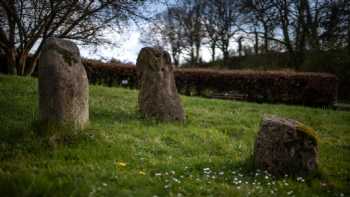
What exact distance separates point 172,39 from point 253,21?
42.5 feet

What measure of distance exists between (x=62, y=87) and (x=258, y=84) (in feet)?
43.8

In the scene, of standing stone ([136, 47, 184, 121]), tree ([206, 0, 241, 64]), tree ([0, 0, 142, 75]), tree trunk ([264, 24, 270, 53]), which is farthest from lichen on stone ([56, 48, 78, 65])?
tree ([206, 0, 241, 64])

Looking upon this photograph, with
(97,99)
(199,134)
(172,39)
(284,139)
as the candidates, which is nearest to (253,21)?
(172,39)

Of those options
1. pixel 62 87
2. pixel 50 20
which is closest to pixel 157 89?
pixel 62 87

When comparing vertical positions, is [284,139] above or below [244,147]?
above

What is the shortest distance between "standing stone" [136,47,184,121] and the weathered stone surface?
391cm

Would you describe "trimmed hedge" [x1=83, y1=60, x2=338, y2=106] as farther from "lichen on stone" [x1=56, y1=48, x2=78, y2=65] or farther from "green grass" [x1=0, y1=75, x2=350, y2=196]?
"lichen on stone" [x1=56, y1=48, x2=78, y2=65]

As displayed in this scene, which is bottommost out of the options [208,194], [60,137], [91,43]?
[208,194]

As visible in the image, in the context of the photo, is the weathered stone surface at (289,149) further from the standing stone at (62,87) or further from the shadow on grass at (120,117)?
the shadow on grass at (120,117)

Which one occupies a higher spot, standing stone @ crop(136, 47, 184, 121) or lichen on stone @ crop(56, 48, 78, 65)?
lichen on stone @ crop(56, 48, 78, 65)

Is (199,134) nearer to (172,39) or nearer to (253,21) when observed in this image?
(253,21)

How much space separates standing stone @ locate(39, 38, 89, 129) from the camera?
22.3 ft

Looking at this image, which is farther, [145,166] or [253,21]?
[253,21]

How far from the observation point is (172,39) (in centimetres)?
4228
